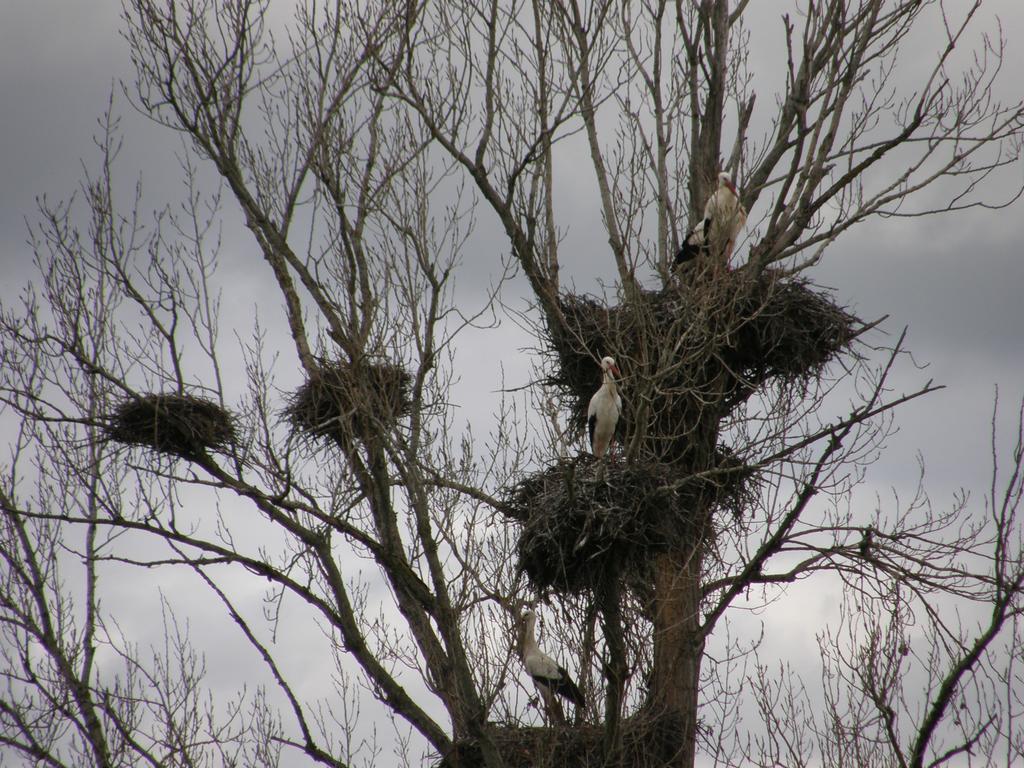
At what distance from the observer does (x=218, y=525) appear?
8.51 m

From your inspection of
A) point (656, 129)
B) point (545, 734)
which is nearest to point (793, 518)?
point (545, 734)

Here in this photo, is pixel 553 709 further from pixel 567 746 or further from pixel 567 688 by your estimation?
pixel 567 688

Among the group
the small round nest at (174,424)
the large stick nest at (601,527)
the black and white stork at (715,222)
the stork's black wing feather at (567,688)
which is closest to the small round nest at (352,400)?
the small round nest at (174,424)

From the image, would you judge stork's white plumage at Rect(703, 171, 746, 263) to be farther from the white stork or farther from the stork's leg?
the stork's leg

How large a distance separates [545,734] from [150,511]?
9.62 ft

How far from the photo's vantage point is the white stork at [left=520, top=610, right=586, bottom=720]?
7934mm

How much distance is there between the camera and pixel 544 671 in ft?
29.8

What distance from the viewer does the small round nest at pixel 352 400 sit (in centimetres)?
789

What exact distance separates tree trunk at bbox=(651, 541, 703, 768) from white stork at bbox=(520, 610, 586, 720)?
1.88 ft

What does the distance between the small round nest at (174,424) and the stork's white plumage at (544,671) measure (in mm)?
2632

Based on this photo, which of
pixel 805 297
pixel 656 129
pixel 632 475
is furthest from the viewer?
pixel 656 129

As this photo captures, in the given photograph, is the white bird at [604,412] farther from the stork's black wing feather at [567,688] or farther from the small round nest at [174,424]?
the small round nest at [174,424]

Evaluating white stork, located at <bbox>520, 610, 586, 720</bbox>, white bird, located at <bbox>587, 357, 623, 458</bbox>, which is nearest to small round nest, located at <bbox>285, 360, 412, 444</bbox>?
white bird, located at <bbox>587, 357, 623, 458</bbox>

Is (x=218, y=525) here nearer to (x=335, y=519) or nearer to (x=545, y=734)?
(x=335, y=519)
